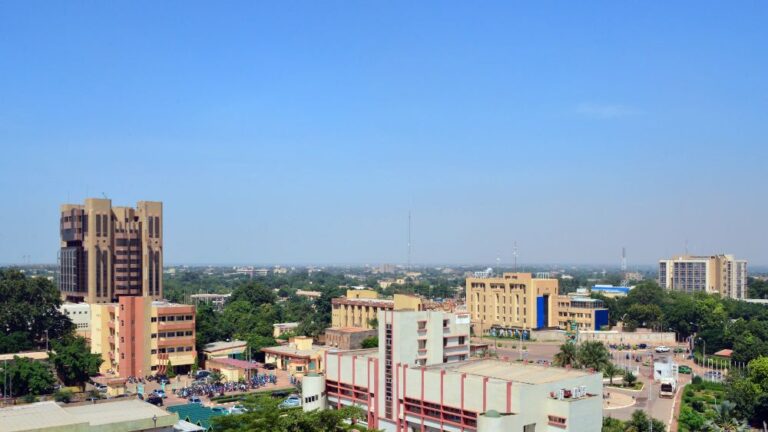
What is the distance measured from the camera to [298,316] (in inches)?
3807

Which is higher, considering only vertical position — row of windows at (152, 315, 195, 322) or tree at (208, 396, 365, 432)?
Result: tree at (208, 396, 365, 432)

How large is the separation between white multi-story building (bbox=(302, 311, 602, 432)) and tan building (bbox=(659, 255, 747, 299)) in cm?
11809

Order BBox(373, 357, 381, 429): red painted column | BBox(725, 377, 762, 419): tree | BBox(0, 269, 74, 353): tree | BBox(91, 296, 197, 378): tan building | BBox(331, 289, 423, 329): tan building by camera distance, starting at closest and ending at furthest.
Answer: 1. BBox(373, 357, 381, 429): red painted column
2. BBox(725, 377, 762, 419): tree
3. BBox(91, 296, 197, 378): tan building
4. BBox(0, 269, 74, 353): tree
5. BBox(331, 289, 423, 329): tan building

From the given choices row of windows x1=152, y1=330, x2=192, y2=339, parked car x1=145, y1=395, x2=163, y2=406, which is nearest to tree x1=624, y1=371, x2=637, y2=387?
parked car x1=145, y1=395, x2=163, y2=406

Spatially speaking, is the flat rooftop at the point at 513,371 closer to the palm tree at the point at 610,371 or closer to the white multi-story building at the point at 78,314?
the palm tree at the point at 610,371

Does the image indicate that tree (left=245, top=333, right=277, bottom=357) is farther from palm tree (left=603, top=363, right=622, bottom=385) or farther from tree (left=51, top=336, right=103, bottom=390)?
palm tree (left=603, top=363, right=622, bottom=385)

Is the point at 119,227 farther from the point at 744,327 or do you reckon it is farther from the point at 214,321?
the point at 744,327

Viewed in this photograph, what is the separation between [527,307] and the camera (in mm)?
87812

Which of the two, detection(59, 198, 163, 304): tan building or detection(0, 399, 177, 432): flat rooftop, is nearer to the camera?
detection(0, 399, 177, 432): flat rooftop

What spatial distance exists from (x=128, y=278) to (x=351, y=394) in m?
53.2

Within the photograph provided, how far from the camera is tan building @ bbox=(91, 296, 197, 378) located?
58.9 metres

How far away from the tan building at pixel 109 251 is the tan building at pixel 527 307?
39516 mm

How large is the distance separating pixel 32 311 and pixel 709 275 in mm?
122910

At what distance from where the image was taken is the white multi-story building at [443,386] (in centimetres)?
3019
